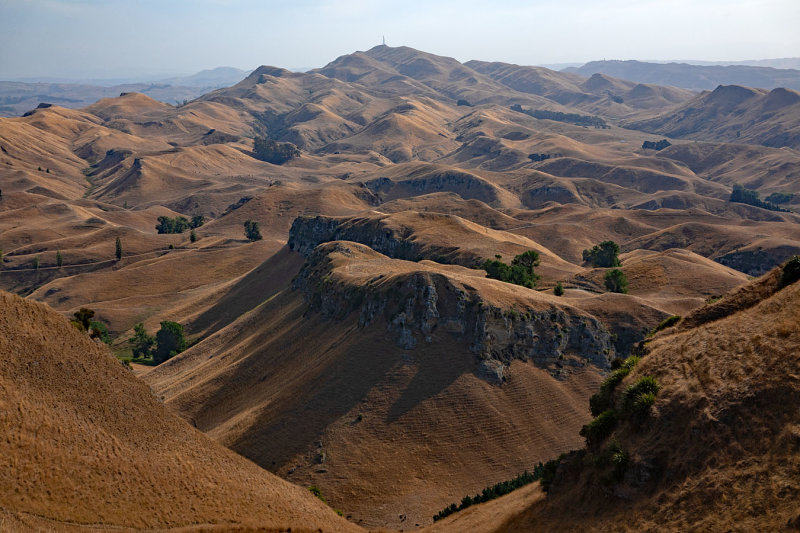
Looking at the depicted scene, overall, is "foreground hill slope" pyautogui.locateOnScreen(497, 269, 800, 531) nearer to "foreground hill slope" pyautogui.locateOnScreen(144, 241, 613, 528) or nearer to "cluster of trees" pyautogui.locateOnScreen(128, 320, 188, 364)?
"foreground hill slope" pyautogui.locateOnScreen(144, 241, 613, 528)

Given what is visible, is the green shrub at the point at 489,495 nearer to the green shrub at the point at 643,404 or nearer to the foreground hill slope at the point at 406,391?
the foreground hill slope at the point at 406,391

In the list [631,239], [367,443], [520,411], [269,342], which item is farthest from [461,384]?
[631,239]

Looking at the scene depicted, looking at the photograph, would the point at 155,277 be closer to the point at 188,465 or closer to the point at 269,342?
the point at 269,342

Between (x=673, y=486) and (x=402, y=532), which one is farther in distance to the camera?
(x=402, y=532)

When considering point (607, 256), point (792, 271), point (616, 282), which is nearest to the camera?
point (792, 271)

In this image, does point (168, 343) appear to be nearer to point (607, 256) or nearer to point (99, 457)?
point (99, 457)

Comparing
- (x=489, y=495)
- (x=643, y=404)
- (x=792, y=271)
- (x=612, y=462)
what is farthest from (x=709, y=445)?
(x=489, y=495)

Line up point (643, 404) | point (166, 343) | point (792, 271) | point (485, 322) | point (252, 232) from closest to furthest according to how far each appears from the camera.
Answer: point (643, 404), point (792, 271), point (485, 322), point (166, 343), point (252, 232)
